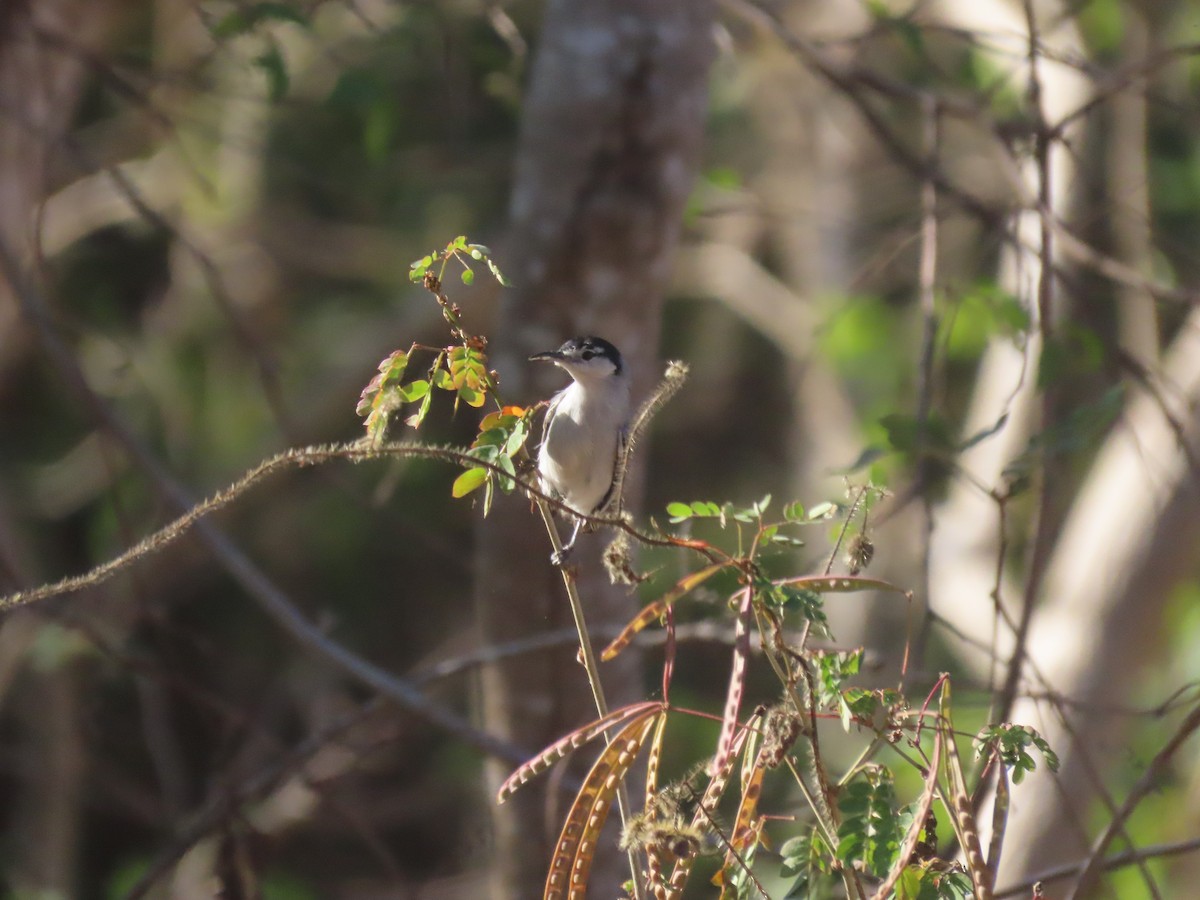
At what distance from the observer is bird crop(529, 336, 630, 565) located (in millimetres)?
2564

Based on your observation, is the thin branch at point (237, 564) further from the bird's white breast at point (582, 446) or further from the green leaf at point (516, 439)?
the green leaf at point (516, 439)

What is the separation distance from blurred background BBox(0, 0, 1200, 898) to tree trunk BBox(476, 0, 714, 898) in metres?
0.01

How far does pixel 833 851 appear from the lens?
48.7 inches

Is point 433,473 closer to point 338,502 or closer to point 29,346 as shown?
point 338,502

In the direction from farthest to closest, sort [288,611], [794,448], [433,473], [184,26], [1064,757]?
[794,448] → [184,26] → [433,473] → [1064,757] → [288,611]

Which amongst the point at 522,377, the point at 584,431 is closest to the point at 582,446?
the point at 584,431

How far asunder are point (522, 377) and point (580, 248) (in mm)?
332

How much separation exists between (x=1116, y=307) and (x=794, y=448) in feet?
7.66

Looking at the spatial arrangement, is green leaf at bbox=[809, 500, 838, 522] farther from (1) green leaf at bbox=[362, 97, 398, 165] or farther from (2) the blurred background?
(1) green leaf at bbox=[362, 97, 398, 165]

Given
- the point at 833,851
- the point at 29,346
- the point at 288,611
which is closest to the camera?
the point at 833,851

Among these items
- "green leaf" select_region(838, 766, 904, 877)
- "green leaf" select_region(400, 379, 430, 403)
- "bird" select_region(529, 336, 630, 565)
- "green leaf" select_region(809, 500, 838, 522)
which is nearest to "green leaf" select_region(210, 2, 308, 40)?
"bird" select_region(529, 336, 630, 565)

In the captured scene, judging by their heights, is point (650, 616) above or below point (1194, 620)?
above

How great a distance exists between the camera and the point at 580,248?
301 centimetres

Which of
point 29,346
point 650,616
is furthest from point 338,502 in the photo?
point 650,616
